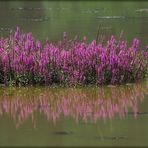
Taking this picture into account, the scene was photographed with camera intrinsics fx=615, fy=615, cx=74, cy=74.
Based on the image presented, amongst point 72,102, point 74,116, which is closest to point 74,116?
point 74,116

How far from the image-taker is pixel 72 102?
10695 mm

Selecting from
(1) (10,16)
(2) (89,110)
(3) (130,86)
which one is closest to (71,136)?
(2) (89,110)

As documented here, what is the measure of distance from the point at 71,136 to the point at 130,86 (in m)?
3.85

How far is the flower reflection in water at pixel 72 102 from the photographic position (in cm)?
970

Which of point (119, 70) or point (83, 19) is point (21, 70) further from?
point (83, 19)

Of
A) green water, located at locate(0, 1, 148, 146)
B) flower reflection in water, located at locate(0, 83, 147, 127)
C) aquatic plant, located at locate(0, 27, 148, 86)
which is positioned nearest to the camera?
green water, located at locate(0, 1, 148, 146)

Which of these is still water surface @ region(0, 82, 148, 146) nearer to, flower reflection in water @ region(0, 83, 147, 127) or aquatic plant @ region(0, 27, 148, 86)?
flower reflection in water @ region(0, 83, 147, 127)

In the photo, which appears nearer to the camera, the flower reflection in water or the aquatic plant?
the flower reflection in water

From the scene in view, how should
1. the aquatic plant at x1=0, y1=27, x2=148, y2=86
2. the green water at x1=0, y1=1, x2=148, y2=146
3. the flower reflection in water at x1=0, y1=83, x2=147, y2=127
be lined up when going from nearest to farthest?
the green water at x1=0, y1=1, x2=148, y2=146 → the flower reflection in water at x1=0, y1=83, x2=147, y2=127 → the aquatic plant at x1=0, y1=27, x2=148, y2=86

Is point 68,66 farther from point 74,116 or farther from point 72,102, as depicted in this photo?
point 74,116

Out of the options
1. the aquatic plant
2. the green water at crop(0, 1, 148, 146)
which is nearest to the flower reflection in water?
the green water at crop(0, 1, 148, 146)

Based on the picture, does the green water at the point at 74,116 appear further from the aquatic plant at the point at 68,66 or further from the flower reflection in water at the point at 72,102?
the aquatic plant at the point at 68,66

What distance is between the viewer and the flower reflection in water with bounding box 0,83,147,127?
9.70 meters

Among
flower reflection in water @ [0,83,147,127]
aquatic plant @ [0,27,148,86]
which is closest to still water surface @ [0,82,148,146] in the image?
flower reflection in water @ [0,83,147,127]
